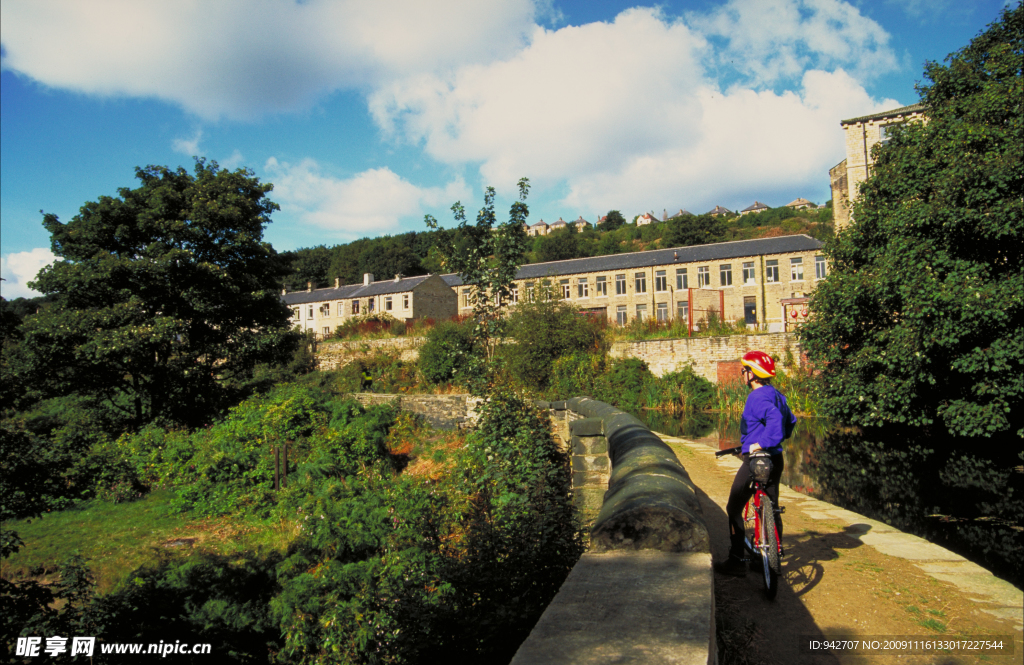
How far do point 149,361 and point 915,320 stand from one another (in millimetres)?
20350

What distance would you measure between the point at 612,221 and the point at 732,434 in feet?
301

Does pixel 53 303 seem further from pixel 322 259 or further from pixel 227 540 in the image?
pixel 322 259

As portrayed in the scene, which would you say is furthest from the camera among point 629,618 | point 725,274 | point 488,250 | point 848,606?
point 725,274

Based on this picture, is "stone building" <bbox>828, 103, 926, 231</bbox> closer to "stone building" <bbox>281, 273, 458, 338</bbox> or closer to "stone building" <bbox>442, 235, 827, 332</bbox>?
"stone building" <bbox>442, 235, 827, 332</bbox>

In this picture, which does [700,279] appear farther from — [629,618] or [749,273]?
[629,618]

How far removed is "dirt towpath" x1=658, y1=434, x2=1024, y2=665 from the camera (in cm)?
290

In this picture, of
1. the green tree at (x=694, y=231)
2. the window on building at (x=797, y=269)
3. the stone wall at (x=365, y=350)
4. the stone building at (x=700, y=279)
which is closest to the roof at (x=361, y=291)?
the stone building at (x=700, y=279)

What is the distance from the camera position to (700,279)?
131 feet

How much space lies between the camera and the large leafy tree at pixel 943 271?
10422 mm

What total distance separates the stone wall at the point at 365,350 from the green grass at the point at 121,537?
1431 centimetres

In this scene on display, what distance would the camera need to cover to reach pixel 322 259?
90312mm

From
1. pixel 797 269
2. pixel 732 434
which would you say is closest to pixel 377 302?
pixel 797 269

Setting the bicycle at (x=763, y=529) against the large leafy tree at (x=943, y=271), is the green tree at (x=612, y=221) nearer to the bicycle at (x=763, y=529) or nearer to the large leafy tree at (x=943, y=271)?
the large leafy tree at (x=943, y=271)

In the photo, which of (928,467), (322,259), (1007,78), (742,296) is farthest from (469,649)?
(322,259)
